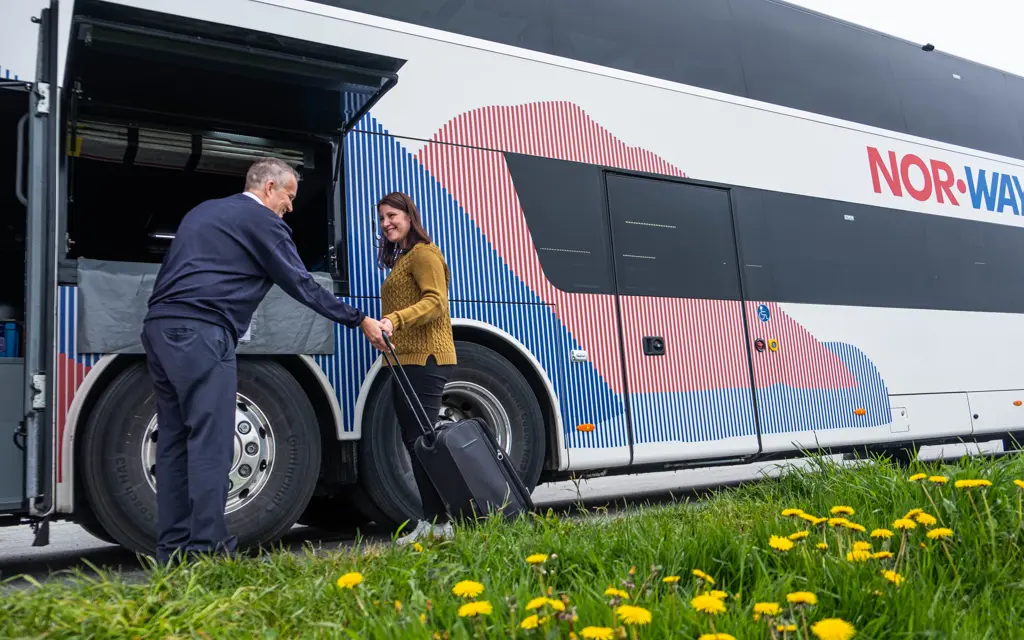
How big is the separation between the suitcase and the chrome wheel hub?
88 centimetres

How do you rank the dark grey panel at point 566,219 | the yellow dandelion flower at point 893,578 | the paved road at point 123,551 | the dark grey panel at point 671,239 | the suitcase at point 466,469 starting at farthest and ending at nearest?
1. the dark grey panel at point 671,239
2. the dark grey panel at point 566,219
3. the paved road at point 123,551
4. the suitcase at point 466,469
5. the yellow dandelion flower at point 893,578

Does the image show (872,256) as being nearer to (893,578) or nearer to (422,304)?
(422,304)

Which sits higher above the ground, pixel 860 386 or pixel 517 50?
pixel 517 50

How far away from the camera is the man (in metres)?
3.43

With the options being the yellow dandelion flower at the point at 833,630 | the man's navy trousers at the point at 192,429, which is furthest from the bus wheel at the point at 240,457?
the yellow dandelion flower at the point at 833,630

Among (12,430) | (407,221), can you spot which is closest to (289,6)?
(407,221)

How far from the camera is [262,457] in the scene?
436cm

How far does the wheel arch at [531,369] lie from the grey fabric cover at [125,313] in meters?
1.07

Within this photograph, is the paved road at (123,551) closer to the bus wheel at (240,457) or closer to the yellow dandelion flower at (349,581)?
the bus wheel at (240,457)

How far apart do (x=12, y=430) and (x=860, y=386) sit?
20.0ft

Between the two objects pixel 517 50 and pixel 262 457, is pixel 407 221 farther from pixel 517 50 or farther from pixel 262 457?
pixel 517 50

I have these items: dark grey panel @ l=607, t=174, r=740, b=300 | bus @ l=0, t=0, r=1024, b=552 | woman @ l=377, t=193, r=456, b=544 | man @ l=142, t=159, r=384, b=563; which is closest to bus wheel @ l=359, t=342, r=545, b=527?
bus @ l=0, t=0, r=1024, b=552

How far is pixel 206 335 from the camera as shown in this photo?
3.54 meters

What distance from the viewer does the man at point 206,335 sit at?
343 cm
